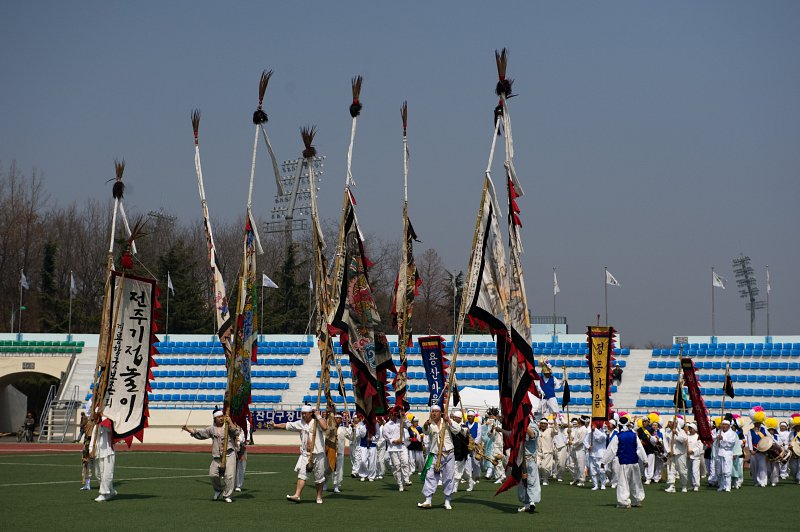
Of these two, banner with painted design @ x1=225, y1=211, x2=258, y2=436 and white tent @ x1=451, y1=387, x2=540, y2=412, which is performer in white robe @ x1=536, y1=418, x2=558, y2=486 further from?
white tent @ x1=451, y1=387, x2=540, y2=412

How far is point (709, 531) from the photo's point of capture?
50.3 ft

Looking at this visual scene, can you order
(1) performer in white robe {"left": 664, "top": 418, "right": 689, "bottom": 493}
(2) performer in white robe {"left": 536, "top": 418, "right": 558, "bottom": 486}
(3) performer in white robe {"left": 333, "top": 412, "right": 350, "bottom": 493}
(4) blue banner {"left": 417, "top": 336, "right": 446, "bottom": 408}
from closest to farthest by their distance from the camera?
1. (3) performer in white robe {"left": 333, "top": 412, "right": 350, "bottom": 493}
2. (2) performer in white robe {"left": 536, "top": 418, "right": 558, "bottom": 486}
3. (1) performer in white robe {"left": 664, "top": 418, "right": 689, "bottom": 493}
4. (4) blue banner {"left": 417, "top": 336, "right": 446, "bottom": 408}

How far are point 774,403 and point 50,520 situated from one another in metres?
32.7

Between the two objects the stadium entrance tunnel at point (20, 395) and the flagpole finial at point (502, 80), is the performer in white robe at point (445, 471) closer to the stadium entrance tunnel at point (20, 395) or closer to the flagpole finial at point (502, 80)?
the flagpole finial at point (502, 80)

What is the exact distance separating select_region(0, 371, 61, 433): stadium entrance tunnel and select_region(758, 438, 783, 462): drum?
34.3 m

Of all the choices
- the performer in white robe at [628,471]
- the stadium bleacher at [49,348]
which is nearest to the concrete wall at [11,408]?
the stadium bleacher at [49,348]

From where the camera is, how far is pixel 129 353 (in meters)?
19.0

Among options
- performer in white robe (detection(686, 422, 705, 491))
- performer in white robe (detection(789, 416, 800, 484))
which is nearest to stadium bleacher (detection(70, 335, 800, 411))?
performer in white robe (detection(789, 416, 800, 484))

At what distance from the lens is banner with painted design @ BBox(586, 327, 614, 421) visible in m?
24.8

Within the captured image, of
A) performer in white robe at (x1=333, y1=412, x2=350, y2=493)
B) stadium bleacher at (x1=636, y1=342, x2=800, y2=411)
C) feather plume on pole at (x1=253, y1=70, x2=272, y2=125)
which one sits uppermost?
feather plume on pole at (x1=253, y1=70, x2=272, y2=125)

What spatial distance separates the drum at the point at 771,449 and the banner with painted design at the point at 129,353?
15.6 m

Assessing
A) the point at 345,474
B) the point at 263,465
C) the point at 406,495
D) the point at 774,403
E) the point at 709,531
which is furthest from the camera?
the point at 774,403

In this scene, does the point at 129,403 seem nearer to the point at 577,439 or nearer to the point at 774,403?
the point at 577,439

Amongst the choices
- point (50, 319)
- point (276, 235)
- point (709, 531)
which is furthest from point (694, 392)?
point (276, 235)
